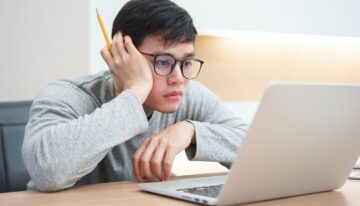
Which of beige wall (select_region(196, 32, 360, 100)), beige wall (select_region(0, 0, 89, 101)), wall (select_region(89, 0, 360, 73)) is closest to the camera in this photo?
beige wall (select_region(0, 0, 89, 101))

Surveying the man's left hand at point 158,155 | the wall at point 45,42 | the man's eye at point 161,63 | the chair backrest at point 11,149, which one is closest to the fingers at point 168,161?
the man's left hand at point 158,155

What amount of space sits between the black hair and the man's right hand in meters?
0.06

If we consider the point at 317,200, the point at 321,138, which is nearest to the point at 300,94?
the point at 321,138

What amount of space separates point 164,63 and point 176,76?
0.05 meters

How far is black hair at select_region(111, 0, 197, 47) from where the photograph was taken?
1.24 metres

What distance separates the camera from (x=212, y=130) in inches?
49.2

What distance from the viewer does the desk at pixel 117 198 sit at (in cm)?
86

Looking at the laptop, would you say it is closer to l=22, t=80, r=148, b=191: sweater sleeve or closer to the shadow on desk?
the shadow on desk

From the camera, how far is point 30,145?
1.03m

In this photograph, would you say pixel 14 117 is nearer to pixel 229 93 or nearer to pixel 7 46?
pixel 7 46

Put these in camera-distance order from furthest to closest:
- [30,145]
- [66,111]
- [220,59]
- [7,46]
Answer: [220,59]
[7,46]
[66,111]
[30,145]

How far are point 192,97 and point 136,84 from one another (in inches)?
13.5

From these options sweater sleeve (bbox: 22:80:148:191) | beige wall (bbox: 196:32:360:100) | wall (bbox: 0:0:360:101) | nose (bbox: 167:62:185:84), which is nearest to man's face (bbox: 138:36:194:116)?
nose (bbox: 167:62:185:84)

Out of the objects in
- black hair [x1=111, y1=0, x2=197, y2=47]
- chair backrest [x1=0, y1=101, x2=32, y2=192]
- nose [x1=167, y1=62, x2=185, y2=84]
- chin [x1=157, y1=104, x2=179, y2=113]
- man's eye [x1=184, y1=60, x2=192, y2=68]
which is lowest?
chair backrest [x1=0, y1=101, x2=32, y2=192]
